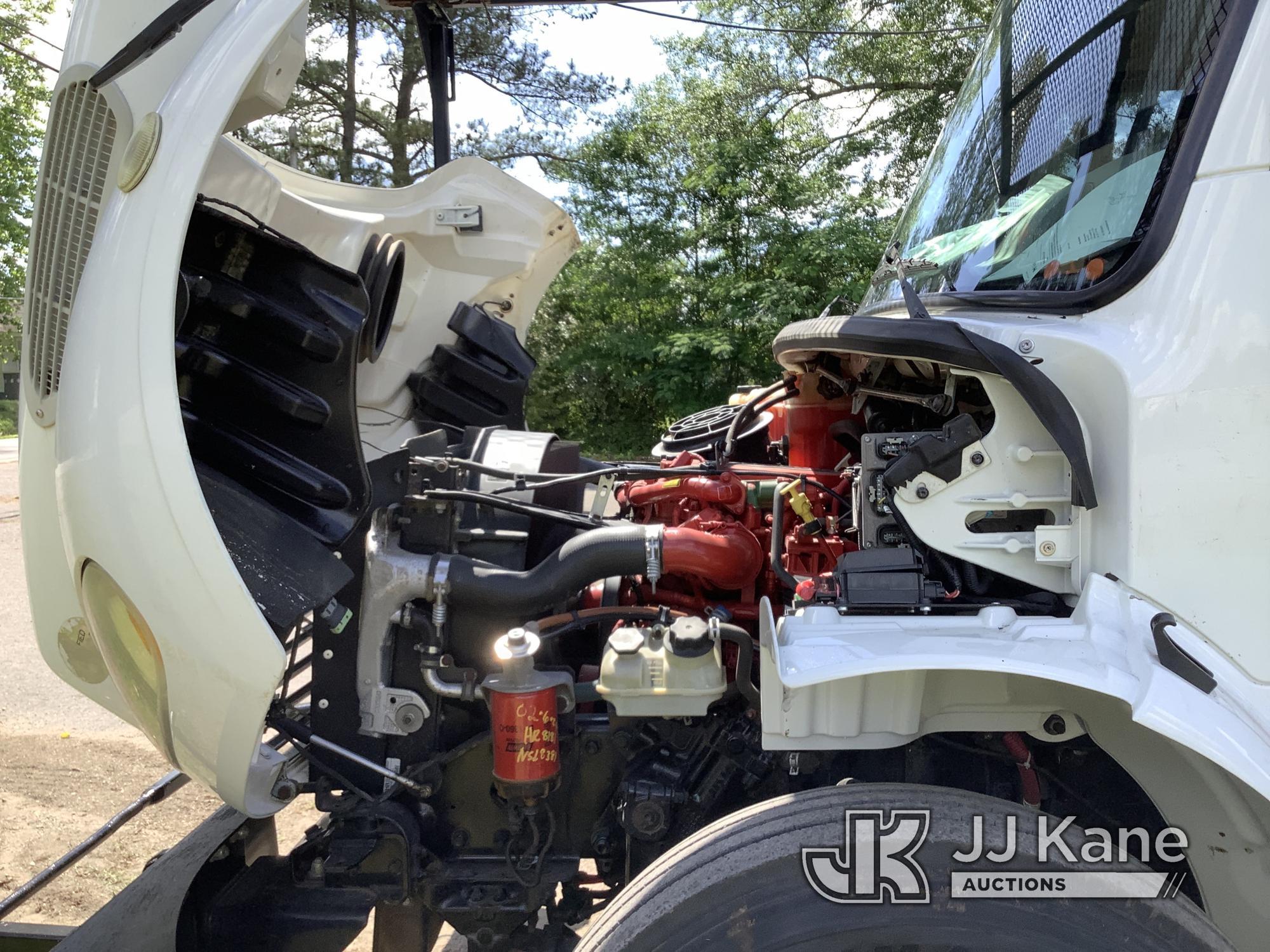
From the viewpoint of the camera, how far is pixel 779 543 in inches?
88.6

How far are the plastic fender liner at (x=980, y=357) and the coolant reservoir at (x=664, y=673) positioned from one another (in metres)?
0.65

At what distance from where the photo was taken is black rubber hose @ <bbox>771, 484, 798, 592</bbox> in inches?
84.8

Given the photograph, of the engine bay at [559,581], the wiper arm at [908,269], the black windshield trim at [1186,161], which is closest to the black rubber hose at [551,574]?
the engine bay at [559,581]

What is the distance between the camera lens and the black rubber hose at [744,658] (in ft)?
6.15

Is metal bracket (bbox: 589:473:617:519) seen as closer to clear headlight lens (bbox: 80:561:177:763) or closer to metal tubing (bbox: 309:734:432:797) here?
metal tubing (bbox: 309:734:432:797)

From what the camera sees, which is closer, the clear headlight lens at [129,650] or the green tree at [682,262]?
the clear headlight lens at [129,650]

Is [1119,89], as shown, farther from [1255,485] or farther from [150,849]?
[150,849]

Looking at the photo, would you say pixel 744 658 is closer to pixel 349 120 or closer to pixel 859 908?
pixel 859 908

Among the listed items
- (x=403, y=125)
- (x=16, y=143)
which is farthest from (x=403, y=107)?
(x=16, y=143)

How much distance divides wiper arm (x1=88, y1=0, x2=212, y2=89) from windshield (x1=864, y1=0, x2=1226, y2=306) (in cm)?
159

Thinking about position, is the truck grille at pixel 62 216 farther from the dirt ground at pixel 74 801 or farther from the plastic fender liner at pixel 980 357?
the dirt ground at pixel 74 801

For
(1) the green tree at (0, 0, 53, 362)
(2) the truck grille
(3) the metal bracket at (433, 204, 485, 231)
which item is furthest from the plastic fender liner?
(1) the green tree at (0, 0, 53, 362)

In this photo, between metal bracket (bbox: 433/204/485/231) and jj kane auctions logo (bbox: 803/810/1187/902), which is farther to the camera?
metal bracket (bbox: 433/204/485/231)

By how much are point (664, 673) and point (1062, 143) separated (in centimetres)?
134
